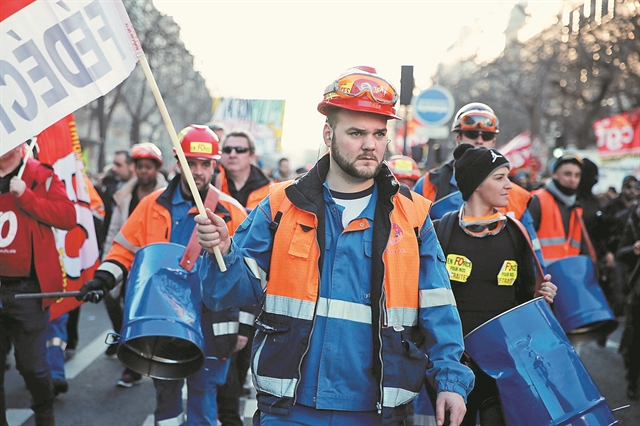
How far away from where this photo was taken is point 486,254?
13.7ft

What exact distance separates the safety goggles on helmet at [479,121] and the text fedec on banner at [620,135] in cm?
1531

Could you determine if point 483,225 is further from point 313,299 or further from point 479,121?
point 313,299

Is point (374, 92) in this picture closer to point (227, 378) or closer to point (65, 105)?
point (65, 105)

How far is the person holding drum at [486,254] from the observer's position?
415cm

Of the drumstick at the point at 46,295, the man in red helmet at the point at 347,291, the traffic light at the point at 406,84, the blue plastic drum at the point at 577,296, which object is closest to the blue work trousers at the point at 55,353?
the drumstick at the point at 46,295

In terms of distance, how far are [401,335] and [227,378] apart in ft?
8.29

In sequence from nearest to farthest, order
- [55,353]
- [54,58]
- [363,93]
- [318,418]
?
[318,418] < [363,93] < [54,58] < [55,353]

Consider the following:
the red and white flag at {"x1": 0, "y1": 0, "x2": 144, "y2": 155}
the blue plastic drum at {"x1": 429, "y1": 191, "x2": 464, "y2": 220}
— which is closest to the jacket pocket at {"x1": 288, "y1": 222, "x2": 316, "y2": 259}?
the red and white flag at {"x1": 0, "y1": 0, "x2": 144, "y2": 155}

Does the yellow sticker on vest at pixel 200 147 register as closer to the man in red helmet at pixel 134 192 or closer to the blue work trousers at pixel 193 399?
the blue work trousers at pixel 193 399

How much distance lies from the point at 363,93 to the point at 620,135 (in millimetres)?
19264

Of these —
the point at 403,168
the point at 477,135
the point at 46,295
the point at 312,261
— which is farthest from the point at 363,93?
the point at 403,168

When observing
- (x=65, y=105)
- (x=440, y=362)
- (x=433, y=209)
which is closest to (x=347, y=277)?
(x=440, y=362)

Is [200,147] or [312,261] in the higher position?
[200,147]

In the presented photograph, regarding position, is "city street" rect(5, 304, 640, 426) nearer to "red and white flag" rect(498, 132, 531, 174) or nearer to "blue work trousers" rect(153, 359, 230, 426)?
"blue work trousers" rect(153, 359, 230, 426)
